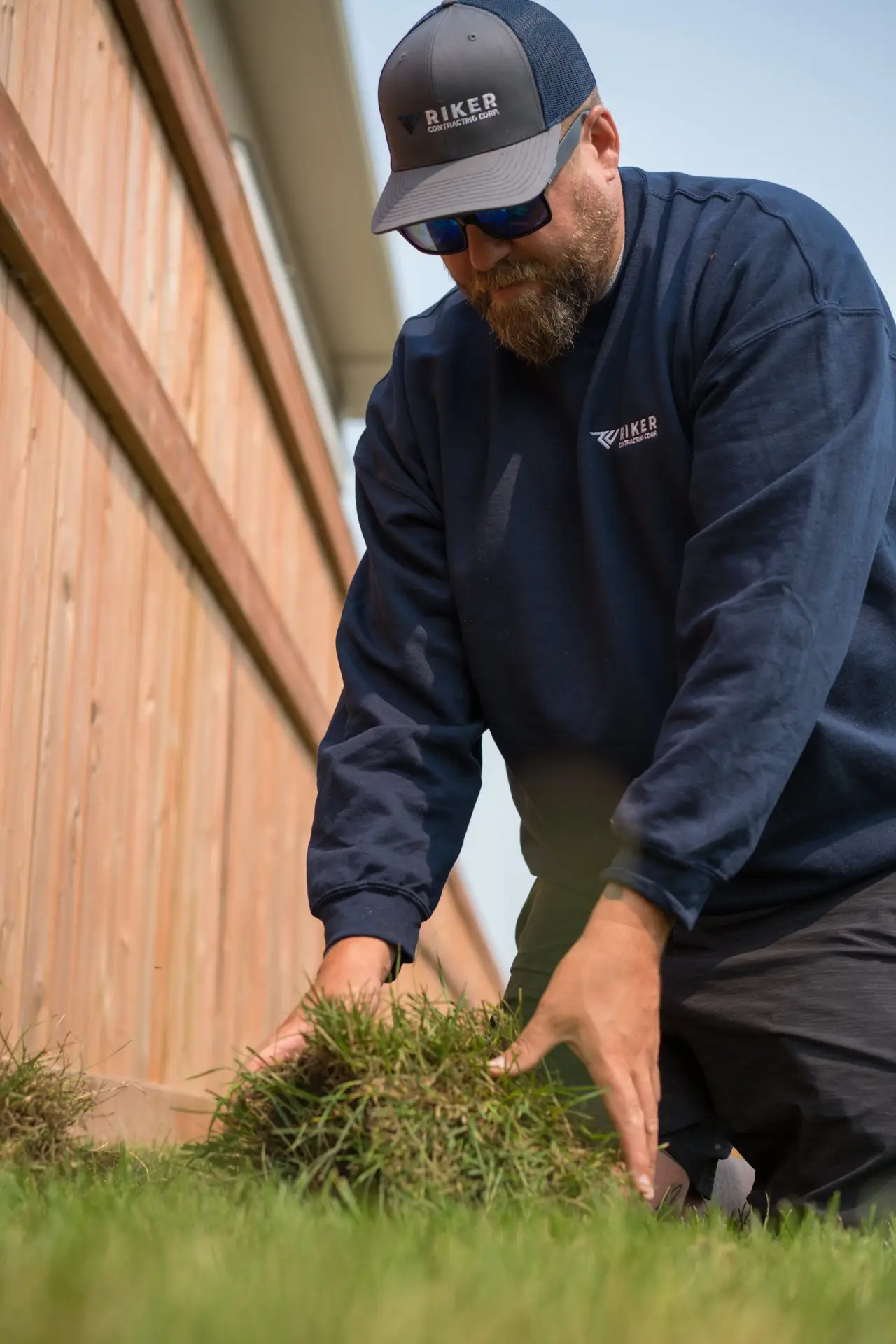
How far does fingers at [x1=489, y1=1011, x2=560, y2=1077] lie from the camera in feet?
5.62

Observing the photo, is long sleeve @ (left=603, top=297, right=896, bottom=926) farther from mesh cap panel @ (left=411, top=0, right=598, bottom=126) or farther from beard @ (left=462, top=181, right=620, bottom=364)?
mesh cap panel @ (left=411, top=0, right=598, bottom=126)

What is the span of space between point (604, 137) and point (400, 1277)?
2.10m

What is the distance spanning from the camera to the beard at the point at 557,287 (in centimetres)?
246

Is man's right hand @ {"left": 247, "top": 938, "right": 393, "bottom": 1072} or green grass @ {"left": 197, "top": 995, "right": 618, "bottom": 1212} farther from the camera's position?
man's right hand @ {"left": 247, "top": 938, "right": 393, "bottom": 1072}

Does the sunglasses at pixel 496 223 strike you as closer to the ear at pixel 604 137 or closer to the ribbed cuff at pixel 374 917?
the ear at pixel 604 137

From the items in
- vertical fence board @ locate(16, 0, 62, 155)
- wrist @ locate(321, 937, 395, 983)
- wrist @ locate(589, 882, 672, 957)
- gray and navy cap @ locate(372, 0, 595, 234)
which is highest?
vertical fence board @ locate(16, 0, 62, 155)

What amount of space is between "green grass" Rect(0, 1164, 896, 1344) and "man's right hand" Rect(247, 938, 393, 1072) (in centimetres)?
33

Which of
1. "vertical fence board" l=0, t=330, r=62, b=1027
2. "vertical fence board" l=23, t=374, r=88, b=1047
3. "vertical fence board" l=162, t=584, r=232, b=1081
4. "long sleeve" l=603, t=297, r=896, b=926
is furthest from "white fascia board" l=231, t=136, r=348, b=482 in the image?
"long sleeve" l=603, t=297, r=896, b=926

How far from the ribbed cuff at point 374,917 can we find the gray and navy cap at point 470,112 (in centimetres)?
107

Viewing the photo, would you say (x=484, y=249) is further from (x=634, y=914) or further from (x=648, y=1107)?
(x=648, y=1107)

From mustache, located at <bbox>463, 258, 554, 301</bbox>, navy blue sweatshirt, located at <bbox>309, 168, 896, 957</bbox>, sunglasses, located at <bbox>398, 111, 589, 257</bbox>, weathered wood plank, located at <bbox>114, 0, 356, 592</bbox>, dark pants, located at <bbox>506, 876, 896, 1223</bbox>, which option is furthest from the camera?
weathered wood plank, located at <bbox>114, 0, 356, 592</bbox>

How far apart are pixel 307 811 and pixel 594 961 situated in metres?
4.38

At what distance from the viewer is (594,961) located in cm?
177

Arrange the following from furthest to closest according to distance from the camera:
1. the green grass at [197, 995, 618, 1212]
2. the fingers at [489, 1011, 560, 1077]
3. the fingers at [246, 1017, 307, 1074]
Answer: the fingers at [246, 1017, 307, 1074], the fingers at [489, 1011, 560, 1077], the green grass at [197, 995, 618, 1212]
